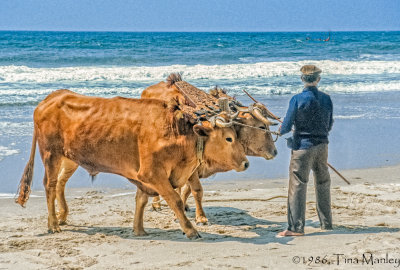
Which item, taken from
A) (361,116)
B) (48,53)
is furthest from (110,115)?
(48,53)

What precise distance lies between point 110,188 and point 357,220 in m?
4.10

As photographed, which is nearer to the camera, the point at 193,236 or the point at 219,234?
the point at 193,236

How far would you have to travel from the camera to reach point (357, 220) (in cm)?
789

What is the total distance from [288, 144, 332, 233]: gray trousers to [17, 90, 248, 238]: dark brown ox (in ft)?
1.91

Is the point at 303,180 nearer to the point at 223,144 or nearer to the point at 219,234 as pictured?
the point at 223,144

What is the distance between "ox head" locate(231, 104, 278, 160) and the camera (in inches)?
283

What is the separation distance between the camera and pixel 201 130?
22.8ft

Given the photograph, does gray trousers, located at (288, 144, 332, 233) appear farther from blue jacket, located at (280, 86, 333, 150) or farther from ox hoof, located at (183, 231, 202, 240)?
ox hoof, located at (183, 231, 202, 240)

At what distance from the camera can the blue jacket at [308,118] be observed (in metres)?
6.77

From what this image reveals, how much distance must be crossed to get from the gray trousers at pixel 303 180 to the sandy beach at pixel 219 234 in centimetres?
28

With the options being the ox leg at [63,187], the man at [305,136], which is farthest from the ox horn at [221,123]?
the ox leg at [63,187]

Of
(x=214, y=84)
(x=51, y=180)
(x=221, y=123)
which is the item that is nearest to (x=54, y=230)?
(x=51, y=180)

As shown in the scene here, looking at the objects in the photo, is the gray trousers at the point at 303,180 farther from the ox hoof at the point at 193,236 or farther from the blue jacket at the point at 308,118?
the ox hoof at the point at 193,236

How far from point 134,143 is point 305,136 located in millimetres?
1950
